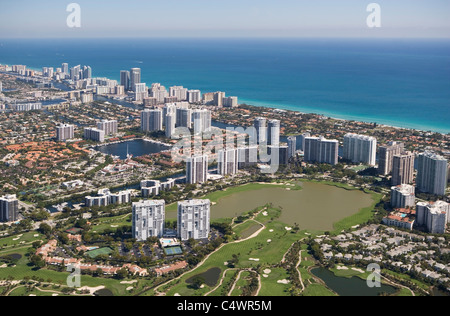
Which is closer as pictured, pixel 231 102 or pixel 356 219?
pixel 356 219

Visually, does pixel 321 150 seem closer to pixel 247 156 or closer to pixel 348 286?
pixel 247 156

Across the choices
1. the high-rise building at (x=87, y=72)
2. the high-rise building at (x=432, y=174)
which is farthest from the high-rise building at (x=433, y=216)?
the high-rise building at (x=87, y=72)

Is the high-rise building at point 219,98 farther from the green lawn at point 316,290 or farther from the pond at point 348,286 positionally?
the green lawn at point 316,290

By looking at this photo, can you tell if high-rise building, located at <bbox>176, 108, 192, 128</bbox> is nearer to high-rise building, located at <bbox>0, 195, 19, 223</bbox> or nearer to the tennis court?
high-rise building, located at <bbox>0, 195, 19, 223</bbox>

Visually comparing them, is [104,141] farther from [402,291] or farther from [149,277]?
[402,291]

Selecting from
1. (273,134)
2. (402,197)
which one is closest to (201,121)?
(273,134)

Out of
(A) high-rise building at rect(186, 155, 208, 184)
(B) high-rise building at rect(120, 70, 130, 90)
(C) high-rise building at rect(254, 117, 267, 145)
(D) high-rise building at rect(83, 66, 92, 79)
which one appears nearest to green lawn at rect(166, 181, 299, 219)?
(A) high-rise building at rect(186, 155, 208, 184)
